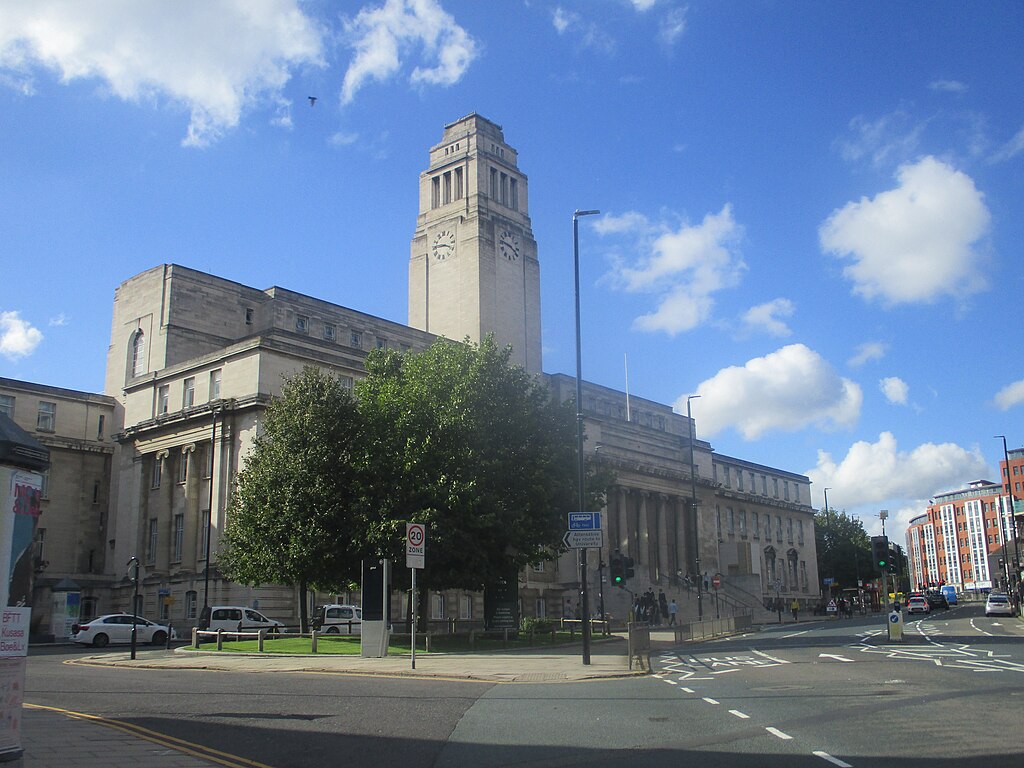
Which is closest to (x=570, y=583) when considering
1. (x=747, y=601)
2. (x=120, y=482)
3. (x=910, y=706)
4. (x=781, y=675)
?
(x=747, y=601)

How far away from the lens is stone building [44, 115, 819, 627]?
187 feet

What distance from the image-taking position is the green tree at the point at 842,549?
375 feet

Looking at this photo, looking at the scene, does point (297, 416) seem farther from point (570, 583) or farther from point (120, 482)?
point (570, 583)

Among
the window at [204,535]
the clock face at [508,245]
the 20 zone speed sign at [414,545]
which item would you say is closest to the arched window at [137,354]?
the window at [204,535]

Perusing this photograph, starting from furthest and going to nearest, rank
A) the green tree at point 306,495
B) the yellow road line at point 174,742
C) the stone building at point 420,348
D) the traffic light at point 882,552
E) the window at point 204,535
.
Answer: the stone building at point 420,348 → the window at point 204,535 → the green tree at point 306,495 → the traffic light at point 882,552 → the yellow road line at point 174,742

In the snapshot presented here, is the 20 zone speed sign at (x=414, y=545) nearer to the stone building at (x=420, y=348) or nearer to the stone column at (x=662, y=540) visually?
the stone building at (x=420, y=348)

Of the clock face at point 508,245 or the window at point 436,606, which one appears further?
the clock face at point 508,245

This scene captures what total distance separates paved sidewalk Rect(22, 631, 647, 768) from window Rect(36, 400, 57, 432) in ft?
106

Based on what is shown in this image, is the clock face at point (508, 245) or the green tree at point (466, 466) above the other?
the clock face at point (508, 245)

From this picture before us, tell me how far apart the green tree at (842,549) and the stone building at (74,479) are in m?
78.7

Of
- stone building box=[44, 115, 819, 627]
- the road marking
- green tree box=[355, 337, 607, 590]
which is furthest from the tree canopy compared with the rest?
the road marking

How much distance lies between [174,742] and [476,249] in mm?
73907

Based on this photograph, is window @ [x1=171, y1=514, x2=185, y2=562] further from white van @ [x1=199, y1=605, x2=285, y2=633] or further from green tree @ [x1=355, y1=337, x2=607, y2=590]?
green tree @ [x1=355, y1=337, x2=607, y2=590]

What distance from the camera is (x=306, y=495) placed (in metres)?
38.2
